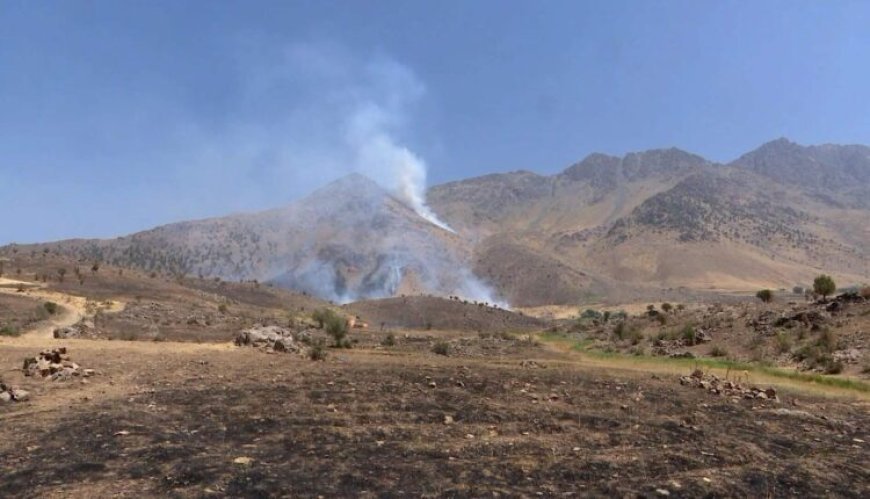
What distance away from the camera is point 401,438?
10922mm

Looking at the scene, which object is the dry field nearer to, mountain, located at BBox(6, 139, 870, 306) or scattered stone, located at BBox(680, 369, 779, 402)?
scattered stone, located at BBox(680, 369, 779, 402)

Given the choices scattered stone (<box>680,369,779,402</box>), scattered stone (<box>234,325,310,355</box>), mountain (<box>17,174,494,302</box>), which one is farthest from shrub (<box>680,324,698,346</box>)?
mountain (<box>17,174,494,302</box>)

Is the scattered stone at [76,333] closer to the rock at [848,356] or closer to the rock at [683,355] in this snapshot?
the rock at [683,355]

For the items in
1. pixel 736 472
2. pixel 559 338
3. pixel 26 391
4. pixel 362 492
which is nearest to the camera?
pixel 362 492

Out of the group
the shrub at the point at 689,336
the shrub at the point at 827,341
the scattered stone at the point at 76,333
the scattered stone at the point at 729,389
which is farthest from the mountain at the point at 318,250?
the scattered stone at the point at 729,389

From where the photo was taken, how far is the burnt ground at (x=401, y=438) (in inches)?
329

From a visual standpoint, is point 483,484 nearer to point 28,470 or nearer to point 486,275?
point 28,470

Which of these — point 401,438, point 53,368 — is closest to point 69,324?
point 53,368

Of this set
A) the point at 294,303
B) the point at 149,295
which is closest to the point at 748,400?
the point at 149,295

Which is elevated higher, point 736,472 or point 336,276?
point 336,276

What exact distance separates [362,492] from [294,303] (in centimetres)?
7319

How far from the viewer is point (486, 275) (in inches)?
5650

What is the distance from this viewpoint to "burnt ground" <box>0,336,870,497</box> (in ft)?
27.4

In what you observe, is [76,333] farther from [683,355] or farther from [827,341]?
[827,341]
